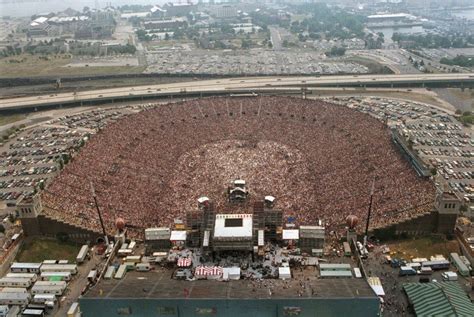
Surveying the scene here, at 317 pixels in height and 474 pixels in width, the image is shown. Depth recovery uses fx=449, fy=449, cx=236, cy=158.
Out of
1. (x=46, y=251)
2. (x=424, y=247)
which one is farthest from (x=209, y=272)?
(x=424, y=247)

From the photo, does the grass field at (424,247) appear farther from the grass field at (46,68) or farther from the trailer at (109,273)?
the grass field at (46,68)

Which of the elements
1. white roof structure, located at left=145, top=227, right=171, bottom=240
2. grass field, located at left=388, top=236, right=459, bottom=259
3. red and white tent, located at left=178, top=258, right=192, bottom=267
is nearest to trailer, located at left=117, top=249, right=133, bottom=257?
white roof structure, located at left=145, top=227, right=171, bottom=240

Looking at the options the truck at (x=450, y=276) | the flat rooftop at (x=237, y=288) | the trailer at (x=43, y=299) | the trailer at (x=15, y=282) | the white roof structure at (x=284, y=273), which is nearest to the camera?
the flat rooftop at (x=237, y=288)

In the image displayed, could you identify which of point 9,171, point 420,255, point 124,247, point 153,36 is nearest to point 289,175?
point 420,255

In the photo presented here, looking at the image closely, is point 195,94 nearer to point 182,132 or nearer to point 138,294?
point 182,132

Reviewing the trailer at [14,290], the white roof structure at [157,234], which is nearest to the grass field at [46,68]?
the trailer at [14,290]
